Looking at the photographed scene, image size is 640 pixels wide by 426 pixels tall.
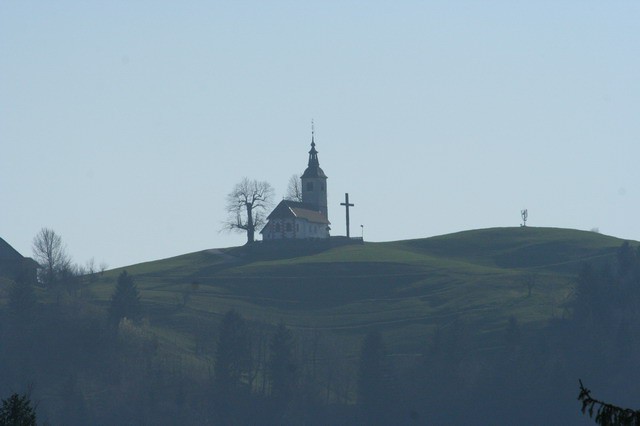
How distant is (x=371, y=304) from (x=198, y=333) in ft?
62.4

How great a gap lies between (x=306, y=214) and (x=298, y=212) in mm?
2300

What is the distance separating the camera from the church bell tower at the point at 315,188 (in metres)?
151

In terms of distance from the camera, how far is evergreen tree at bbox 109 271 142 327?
117062 mm

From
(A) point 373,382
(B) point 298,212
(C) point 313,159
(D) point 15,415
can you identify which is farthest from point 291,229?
(D) point 15,415

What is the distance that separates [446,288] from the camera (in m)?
132

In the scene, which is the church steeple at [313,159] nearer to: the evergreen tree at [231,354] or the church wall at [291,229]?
the church wall at [291,229]

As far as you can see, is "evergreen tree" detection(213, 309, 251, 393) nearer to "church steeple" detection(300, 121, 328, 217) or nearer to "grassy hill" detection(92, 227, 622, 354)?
"grassy hill" detection(92, 227, 622, 354)

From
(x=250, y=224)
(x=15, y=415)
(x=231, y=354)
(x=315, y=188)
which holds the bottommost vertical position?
(x=15, y=415)

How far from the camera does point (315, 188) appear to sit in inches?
5945

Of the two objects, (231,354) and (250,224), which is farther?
(250,224)

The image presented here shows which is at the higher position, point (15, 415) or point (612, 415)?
point (15, 415)

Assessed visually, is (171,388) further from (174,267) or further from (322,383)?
(174,267)

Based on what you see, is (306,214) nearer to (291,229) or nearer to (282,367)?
(291,229)

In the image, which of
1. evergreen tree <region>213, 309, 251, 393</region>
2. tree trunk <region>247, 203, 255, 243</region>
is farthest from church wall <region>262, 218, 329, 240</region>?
evergreen tree <region>213, 309, 251, 393</region>
